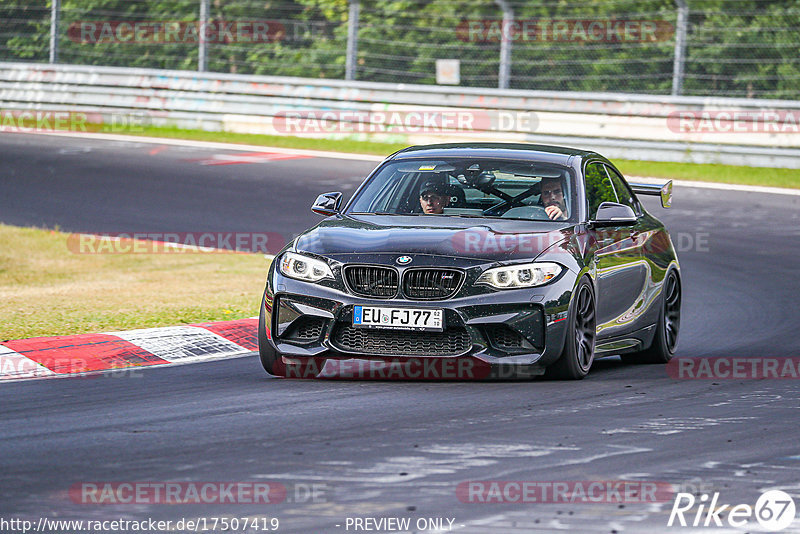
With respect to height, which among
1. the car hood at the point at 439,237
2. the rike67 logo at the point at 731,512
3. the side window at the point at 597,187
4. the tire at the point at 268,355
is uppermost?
the side window at the point at 597,187

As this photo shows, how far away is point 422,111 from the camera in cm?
2489

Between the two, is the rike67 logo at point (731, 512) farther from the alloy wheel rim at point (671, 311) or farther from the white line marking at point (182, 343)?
the white line marking at point (182, 343)

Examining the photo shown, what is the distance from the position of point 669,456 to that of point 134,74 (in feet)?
74.0

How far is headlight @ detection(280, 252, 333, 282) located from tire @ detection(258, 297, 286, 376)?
0.28m

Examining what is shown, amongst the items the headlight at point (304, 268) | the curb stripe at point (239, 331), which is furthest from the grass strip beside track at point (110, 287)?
the headlight at point (304, 268)

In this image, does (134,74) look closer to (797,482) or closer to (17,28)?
(17,28)

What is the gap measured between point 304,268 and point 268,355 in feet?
1.96

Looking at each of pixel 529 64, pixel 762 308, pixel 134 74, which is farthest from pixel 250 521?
pixel 134 74

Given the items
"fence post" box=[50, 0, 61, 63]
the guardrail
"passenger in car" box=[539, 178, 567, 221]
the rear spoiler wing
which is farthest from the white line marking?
"fence post" box=[50, 0, 61, 63]

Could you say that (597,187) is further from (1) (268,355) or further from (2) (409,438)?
(2) (409,438)

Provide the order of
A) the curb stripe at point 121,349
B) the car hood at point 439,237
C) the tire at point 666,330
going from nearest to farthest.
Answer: the car hood at point 439,237, the curb stripe at point 121,349, the tire at point 666,330

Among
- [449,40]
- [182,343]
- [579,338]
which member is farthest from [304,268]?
[449,40]

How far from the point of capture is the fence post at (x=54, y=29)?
27.9 m

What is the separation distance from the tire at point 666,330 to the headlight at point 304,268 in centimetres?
286
